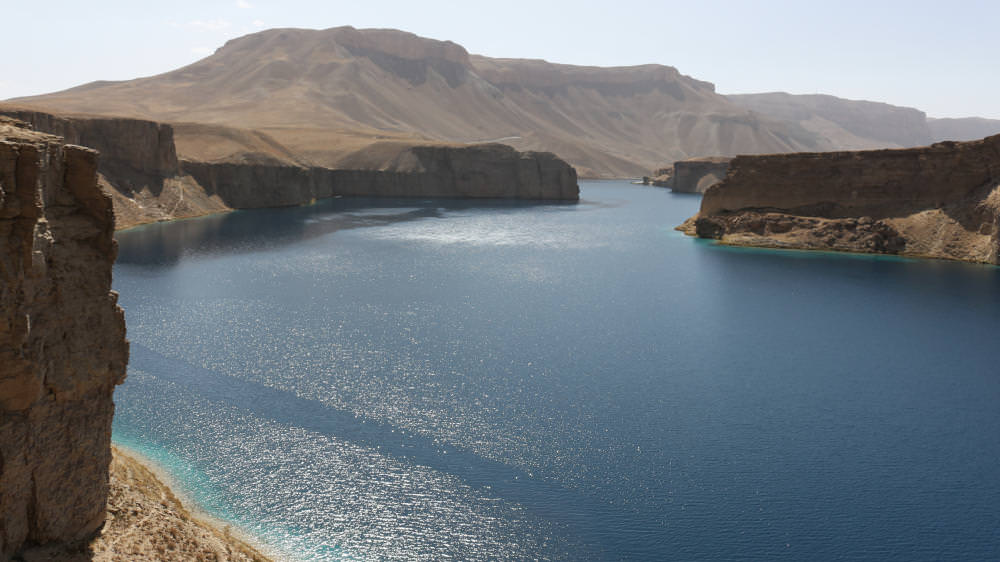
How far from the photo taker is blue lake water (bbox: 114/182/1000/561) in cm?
1828

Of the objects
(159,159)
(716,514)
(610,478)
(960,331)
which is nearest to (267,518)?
(610,478)

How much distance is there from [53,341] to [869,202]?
74170mm

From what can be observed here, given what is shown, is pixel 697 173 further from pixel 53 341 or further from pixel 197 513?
pixel 53 341

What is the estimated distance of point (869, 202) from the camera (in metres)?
70.4

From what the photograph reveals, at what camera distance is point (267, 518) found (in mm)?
18141

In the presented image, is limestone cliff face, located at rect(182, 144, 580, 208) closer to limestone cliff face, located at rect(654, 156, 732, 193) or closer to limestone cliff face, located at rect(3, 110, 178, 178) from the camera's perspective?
limestone cliff face, located at rect(3, 110, 178, 178)

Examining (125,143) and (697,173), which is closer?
(125,143)

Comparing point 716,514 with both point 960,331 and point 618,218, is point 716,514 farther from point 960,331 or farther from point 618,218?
point 618,218

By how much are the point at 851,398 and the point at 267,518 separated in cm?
2335

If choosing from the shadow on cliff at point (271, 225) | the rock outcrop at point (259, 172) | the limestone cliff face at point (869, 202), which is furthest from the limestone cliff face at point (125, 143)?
the limestone cliff face at point (869, 202)

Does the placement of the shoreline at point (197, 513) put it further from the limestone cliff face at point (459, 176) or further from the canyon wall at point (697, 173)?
the canyon wall at point (697, 173)

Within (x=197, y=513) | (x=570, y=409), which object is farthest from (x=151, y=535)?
(x=570, y=409)

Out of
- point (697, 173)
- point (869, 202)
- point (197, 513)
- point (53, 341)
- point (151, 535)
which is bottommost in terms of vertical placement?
point (197, 513)

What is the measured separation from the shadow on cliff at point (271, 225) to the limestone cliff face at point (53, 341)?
43105 mm
